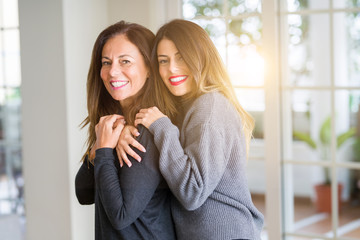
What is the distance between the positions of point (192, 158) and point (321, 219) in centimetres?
374

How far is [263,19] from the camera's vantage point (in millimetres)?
1864

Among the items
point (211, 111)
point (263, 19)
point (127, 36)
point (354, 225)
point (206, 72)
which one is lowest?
point (354, 225)

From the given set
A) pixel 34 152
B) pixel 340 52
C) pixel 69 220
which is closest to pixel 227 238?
pixel 69 220

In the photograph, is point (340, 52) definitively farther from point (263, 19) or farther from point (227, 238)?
point (227, 238)

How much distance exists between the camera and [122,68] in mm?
1248

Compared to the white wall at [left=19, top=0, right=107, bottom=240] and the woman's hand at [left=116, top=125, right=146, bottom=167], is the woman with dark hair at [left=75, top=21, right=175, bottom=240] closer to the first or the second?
the woman's hand at [left=116, top=125, right=146, bottom=167]

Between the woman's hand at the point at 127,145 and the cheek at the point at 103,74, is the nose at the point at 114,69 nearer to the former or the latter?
the cheek at the point at 103,74

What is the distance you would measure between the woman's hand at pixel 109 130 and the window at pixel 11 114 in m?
1.18

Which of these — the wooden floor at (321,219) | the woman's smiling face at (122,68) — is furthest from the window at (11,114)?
the wooden floor at (321,219)

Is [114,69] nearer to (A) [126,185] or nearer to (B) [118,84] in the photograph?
(B) [118,84]

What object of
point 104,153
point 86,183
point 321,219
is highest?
point 104,153

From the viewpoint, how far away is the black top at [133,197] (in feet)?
3.74

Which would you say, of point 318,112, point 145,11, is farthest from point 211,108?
point 318,112

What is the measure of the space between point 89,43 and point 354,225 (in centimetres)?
353
